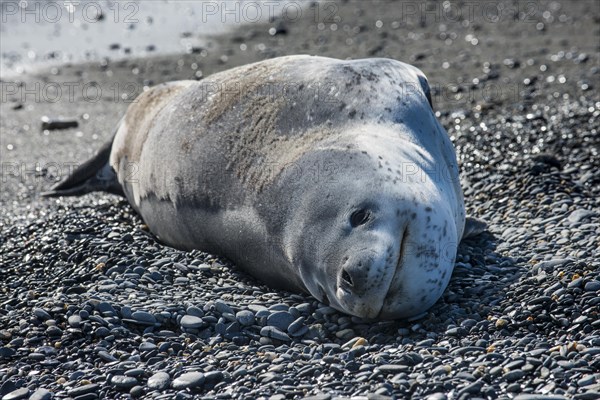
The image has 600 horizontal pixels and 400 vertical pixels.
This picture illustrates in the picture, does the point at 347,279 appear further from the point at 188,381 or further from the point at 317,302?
the point at 188,381

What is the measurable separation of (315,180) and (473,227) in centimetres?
125

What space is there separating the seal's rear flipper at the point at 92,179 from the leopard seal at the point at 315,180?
592 mm

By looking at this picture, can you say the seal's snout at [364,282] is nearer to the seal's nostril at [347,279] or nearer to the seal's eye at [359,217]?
the seal's nostril at [347,279]

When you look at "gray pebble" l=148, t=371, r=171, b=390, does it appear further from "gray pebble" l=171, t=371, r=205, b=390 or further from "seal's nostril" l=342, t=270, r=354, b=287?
"seal's nostril" l=342, t=270, r=354, b=287

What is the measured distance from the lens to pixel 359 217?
418 centimetres

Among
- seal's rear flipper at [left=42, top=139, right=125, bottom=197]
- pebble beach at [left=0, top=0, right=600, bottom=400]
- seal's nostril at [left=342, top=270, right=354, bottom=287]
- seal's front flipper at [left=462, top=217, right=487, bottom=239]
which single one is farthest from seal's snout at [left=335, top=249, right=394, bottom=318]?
seal's rear flipper at [left=42, top=139, right=125, bottom=197]

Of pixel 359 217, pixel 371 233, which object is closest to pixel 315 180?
pixel 359 217

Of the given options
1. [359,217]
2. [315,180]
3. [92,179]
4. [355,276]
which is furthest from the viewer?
[92,179]

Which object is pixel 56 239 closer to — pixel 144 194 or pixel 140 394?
pixel 144 194

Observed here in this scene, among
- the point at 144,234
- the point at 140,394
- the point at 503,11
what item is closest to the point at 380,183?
the point at 140,394

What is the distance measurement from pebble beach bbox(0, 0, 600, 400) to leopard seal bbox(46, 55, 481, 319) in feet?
0.58

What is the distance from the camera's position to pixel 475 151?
6.82 metres

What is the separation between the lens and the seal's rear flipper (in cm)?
678

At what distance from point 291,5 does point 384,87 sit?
924cm
